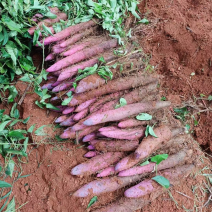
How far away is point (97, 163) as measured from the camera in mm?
1336

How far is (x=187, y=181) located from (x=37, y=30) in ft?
4.73

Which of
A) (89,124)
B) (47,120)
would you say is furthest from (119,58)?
(47,120)

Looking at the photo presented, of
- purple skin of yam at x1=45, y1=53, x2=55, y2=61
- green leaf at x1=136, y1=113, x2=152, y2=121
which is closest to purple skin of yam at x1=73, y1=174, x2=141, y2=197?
green leaf at x1=136, y1=113, x2=152, y2=121

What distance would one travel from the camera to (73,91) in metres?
1.45

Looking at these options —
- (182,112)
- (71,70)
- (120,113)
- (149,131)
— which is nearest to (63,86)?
(71,70)

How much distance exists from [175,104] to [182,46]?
587 millimetres

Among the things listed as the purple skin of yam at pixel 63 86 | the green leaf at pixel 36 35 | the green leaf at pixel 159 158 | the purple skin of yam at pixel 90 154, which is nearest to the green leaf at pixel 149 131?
the green leaf at pixel 159 158

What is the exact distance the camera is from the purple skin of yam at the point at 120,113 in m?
1.32

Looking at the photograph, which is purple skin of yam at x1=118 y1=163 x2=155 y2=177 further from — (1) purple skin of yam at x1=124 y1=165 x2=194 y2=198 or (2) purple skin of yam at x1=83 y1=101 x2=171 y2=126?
(2) purple skin of yam at x1=83 y1=101 x2=171 y2=126

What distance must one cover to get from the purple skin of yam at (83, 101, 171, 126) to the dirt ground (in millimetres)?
243

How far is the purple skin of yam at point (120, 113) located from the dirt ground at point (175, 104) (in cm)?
24

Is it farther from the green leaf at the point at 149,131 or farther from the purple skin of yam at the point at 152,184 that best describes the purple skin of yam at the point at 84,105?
the purple skin of yam at the point at 152,184

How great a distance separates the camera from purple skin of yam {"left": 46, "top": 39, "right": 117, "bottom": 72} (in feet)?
4.93

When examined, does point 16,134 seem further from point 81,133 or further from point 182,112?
point 182,112
